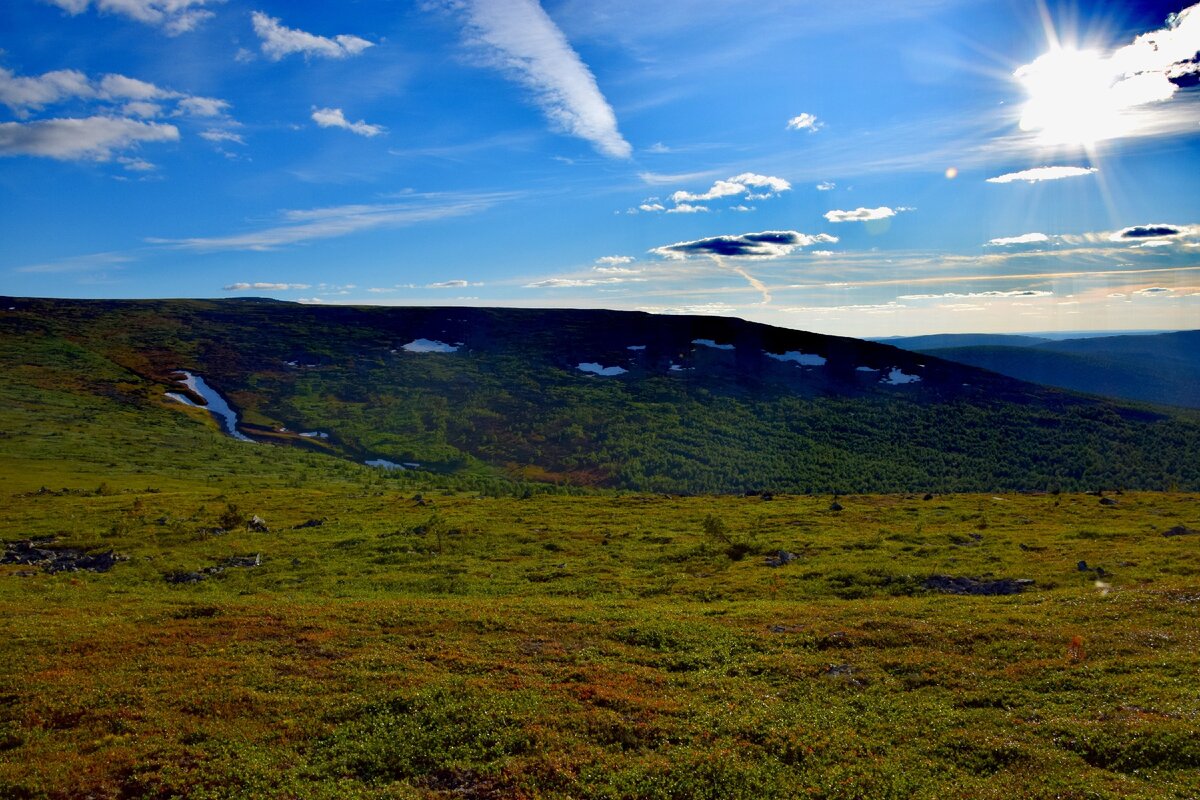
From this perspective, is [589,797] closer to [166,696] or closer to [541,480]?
[166,696]

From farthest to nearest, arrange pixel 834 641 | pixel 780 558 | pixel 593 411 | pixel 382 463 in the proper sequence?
pixel 593 411 → pixel 382 463 → pixel 780 558 → pixel 834 641

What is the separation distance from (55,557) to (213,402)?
109664 mm

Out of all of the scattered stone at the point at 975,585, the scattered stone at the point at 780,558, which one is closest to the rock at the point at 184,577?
the scattered stone at the point at 780,558

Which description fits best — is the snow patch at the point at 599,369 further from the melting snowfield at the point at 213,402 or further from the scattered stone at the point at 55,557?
the scattered stone at the point at 55,557

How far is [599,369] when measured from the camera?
593ft

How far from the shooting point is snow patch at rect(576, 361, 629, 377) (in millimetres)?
177625

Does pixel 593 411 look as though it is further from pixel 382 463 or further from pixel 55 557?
pixel 55 557

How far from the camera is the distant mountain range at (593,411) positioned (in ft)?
359

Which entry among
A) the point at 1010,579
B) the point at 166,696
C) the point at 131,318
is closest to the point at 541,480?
the point at 1010,579

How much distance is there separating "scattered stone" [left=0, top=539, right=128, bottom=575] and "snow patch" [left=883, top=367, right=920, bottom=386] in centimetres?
17795

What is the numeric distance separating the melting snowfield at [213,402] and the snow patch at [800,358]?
477ft

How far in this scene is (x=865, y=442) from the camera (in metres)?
128

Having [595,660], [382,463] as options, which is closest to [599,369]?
[382,463]

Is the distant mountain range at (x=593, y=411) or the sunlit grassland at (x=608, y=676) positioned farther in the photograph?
the distant mountain range at (x=593, y=411)
